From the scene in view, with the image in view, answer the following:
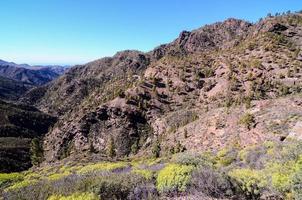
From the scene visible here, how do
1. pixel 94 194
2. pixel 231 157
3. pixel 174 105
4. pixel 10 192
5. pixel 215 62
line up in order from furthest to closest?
pixel 215 62
pixel 174 105
pixel 231 157
pixel 10 192
pixel 94 194

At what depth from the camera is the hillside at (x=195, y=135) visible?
14500mm

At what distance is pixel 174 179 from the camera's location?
49.2ft

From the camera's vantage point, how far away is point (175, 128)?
73000 millimetres

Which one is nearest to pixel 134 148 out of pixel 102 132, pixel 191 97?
pixel 102 132

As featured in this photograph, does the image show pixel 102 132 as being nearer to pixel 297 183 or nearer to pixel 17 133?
pixel 17 133

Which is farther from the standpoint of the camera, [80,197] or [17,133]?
[17,133]

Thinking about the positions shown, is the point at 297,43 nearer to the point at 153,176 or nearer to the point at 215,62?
the point at 215,62

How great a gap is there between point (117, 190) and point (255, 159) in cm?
782

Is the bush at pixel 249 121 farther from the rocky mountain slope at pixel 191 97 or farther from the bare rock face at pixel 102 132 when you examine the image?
the bare rock face at pixel 102 132

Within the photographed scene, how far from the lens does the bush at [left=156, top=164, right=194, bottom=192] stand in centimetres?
1468

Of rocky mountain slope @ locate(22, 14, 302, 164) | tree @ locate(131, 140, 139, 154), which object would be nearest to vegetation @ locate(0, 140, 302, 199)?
rocky mountain slope @ locate(22, 14, 302, 164)

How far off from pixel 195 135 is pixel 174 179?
1797 inches

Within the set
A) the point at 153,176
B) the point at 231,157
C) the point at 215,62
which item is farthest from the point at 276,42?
the point at 153,176

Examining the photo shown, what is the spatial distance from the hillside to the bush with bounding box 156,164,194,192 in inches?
1.7
